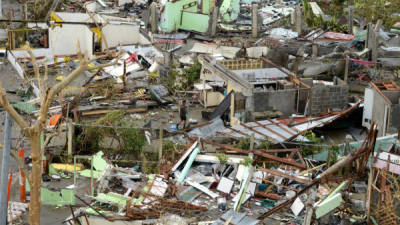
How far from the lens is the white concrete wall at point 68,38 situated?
27897 mm

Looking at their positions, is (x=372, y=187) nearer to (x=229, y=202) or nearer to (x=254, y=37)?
(x=229, y=202)

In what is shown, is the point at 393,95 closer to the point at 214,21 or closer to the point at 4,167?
the point at 4,167

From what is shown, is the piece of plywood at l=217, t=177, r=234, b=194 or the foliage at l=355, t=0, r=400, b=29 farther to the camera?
the foliage at l=355, t=0, r=400, b=29

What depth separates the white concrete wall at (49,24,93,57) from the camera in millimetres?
27897

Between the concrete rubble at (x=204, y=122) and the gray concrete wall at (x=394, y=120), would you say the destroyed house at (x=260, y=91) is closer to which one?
the concrete rubble at (x=204, y=122)

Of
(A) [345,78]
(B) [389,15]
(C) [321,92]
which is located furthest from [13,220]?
(B) [389,15]

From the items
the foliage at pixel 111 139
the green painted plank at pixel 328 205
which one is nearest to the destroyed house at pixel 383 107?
the green painted plank at pixel 328 205

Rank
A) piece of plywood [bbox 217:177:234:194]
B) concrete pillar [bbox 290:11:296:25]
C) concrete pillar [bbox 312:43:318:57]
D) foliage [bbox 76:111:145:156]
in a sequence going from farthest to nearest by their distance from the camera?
concrete pillar [bbox 290:11:296:25] → concrete pillar [bbox 312:43:318:57] → foliage [bbox 76:111:145:156] → piece of plywood [bbox 217:177:234:194]

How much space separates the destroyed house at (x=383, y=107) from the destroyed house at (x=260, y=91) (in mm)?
1922

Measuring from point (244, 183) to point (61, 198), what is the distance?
4.15m

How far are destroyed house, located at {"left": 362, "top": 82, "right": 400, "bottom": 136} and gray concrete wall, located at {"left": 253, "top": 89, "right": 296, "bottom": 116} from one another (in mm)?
2289

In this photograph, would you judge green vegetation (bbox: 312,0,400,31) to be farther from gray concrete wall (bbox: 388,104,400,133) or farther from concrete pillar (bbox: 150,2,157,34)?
gray concrete wall (bbox: 388,104,400,133)

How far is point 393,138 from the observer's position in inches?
635

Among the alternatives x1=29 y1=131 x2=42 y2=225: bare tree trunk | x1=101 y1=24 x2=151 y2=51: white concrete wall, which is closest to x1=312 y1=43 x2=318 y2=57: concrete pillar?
x1=101 y1=24 x2=151 y2=51: white concrete wall
